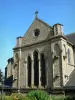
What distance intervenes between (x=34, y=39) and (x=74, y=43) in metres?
6.49

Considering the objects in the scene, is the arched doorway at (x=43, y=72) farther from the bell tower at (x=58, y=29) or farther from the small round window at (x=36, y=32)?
the bell tower at (x=58, y=29)

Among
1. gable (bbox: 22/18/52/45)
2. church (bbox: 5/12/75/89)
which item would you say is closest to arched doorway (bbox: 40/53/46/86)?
church (bbox: 5/12/75/89)

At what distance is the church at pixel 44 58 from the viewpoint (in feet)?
92.8

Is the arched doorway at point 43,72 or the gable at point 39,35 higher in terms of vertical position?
the gable at point 39,35

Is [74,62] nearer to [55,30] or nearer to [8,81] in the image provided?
[55,30]

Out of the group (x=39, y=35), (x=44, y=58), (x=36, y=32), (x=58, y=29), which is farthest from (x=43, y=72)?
(x=36, y=32)

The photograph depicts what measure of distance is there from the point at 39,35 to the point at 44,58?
400 centimetres

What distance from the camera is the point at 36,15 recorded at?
34.2 meters

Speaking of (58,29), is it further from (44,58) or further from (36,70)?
(36,70)

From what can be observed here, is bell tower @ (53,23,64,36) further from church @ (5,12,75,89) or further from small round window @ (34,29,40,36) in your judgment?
small round window @ (34,29,40,36)

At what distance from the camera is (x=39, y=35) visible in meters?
32.3

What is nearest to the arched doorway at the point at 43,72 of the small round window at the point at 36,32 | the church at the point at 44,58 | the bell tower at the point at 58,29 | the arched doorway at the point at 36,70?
the church at the point at 44,58

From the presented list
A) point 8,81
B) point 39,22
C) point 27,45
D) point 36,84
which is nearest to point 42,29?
point 39,22

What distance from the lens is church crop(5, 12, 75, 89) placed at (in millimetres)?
28281
